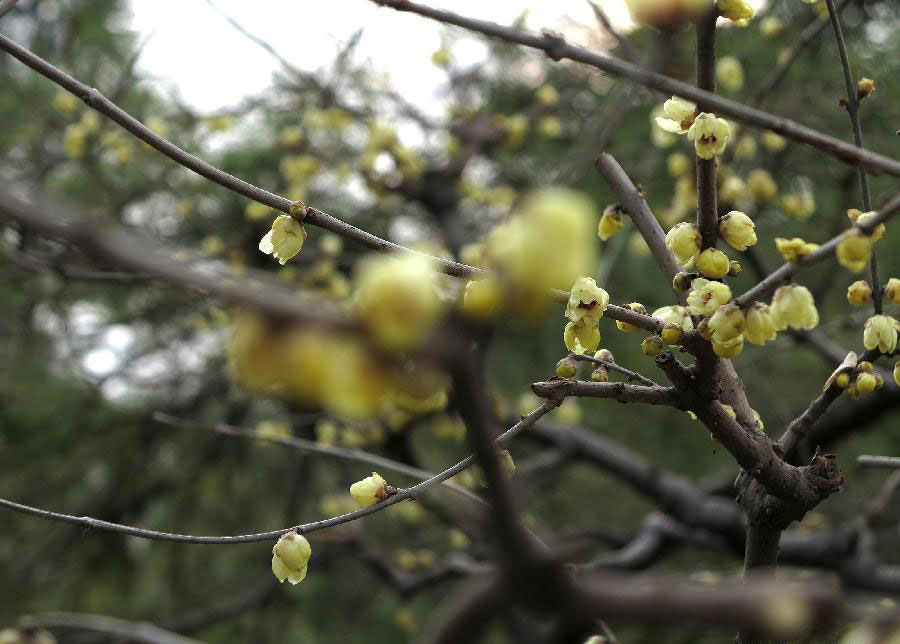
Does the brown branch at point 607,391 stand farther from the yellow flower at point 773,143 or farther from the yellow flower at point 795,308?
the yellow flower at point 773,143

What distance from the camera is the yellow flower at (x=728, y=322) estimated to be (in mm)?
1039

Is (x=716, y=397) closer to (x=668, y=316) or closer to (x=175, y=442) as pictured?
(x=668, y=316)

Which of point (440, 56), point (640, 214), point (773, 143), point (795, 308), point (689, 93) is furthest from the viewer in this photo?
point (440, 56)

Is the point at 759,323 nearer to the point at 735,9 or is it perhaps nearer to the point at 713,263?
the point at 713,263

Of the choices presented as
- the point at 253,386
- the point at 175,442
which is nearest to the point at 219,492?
the point at 175,442

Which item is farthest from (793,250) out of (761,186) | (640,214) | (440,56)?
(440,56)

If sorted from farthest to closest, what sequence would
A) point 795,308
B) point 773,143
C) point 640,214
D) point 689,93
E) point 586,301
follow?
point 773,143, point 640,214, point 586,301, point 795,308, point 689,93

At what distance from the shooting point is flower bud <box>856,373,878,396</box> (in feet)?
4.09

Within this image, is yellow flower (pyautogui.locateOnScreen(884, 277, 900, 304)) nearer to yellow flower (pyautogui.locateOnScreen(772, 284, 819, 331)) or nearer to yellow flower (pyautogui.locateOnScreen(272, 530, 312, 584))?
yellow flower (pyautogui.locateOnScreen(772, 284, 819, 331))

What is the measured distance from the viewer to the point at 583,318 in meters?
1.13

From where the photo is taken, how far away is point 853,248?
33.7 inches

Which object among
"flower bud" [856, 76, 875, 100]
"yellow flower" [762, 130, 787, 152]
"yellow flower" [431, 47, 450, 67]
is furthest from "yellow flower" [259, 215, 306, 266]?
"yellow flower" [431, 47, 450, 67]

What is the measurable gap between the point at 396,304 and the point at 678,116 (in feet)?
3.16

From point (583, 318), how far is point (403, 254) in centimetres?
29
